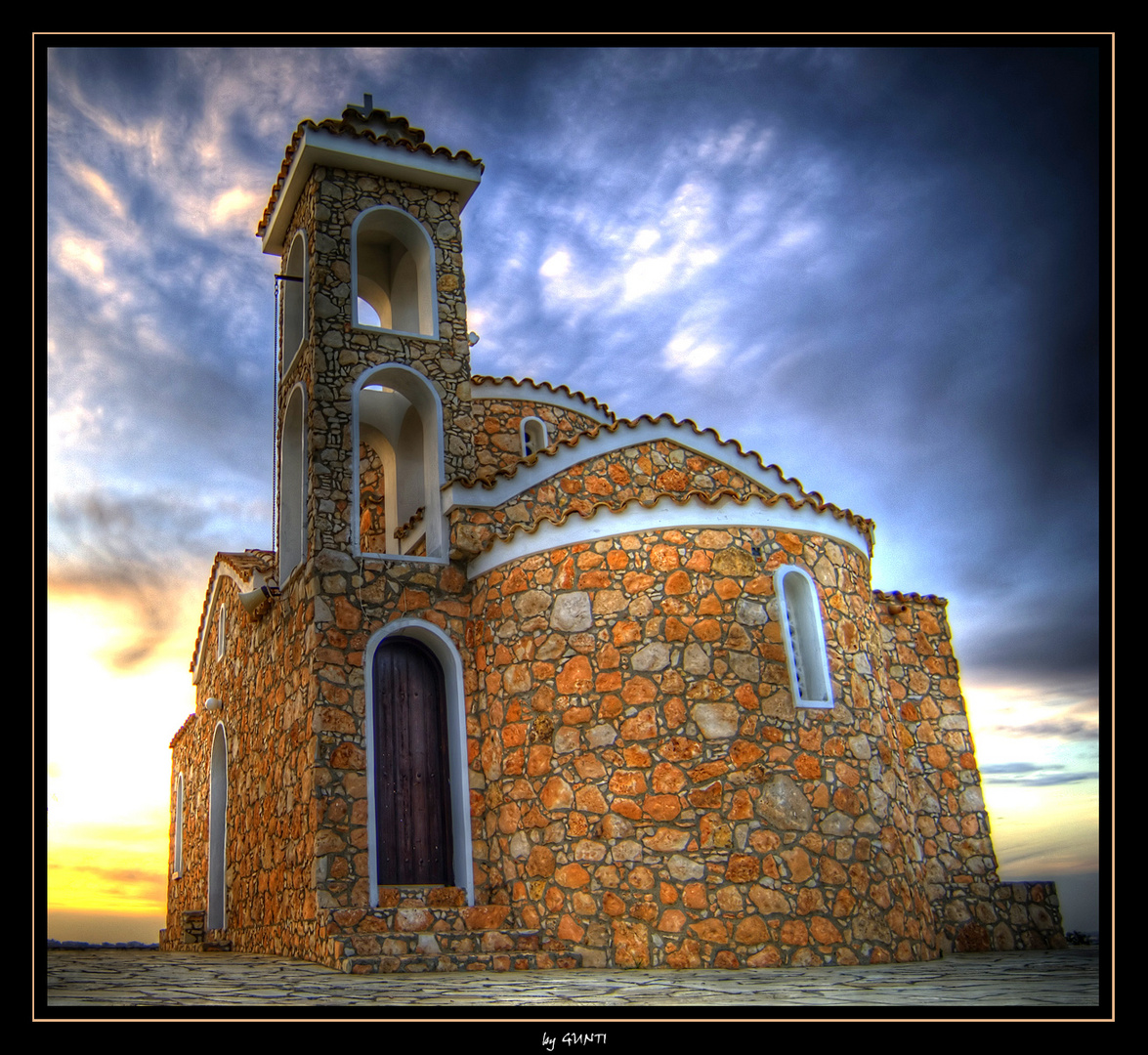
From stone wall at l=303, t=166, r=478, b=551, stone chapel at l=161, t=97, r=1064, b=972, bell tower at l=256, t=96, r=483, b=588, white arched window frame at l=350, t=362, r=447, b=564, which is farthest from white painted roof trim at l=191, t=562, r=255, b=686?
stone wall at l=303, t=166, r=478, b=551

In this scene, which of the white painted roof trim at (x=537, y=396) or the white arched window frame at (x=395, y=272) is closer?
the white arched window frame at (x=395, y=272)

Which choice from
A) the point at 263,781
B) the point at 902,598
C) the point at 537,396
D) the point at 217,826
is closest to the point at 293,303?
the point at 537,396

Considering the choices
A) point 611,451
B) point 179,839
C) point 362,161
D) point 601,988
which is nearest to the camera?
point 601,988

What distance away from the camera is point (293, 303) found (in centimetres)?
1497

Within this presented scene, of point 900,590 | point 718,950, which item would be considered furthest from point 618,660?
point 900,590

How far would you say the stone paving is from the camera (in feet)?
19.9

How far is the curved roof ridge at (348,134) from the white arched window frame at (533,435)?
13.6ft

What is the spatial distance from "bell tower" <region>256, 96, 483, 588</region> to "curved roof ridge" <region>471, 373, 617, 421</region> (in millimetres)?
1562

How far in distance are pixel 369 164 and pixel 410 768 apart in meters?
8.30

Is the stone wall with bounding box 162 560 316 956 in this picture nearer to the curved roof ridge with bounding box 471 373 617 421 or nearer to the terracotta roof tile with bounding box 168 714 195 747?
the terracotta roof tile with bounding box 168 714 195 747

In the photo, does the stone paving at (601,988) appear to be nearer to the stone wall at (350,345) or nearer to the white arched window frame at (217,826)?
the stone wall at (350,345)

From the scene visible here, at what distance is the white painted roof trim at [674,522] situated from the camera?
1098 cm

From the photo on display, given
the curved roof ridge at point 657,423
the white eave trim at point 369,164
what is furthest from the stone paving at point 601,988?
the white eave trim at point 369,164

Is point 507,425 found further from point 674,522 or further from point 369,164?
point 674,522
